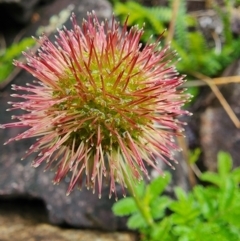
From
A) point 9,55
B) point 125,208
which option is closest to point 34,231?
point 125,208

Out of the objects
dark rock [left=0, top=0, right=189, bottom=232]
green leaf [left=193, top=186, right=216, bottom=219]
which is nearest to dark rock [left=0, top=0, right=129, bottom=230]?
dark rock [left=0, top=0, right=189, bottom=232]

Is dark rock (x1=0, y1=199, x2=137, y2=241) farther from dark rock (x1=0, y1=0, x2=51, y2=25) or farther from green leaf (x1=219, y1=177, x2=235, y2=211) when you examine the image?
dark rock (x1=0, y1=0, x2=51, y2=25)

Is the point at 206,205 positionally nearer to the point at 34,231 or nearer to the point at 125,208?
the point at 125,208

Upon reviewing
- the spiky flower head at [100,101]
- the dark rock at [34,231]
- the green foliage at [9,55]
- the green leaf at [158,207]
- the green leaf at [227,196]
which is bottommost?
the dark rock at [34,231]

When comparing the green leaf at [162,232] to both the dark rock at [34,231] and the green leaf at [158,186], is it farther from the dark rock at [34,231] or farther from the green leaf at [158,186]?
the dark rock at [34,231]

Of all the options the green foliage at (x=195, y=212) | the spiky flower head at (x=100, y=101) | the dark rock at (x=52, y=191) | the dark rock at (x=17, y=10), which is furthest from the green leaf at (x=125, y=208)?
the dark rock at (x=17, y=10)

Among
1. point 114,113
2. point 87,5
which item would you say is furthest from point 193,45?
point 114,113

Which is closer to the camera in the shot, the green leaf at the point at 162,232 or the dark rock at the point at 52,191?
the green leaf at the point at 162,232
